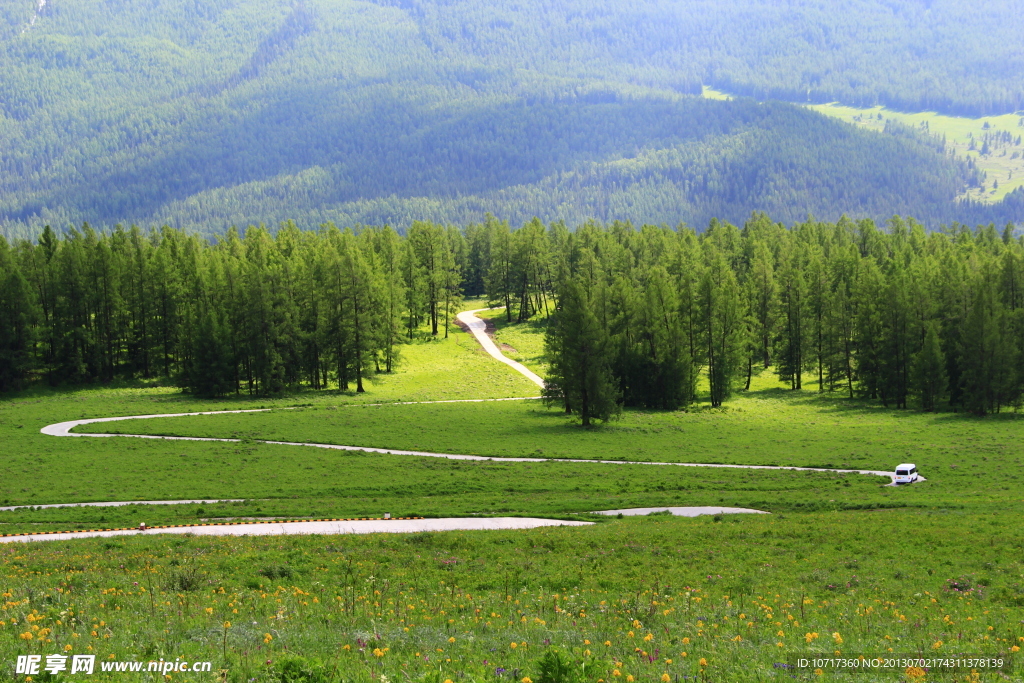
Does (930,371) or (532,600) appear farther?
(930,371)

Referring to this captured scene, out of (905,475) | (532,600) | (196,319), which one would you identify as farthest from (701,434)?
(196,319)

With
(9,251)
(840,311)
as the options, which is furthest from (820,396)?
(9,251)

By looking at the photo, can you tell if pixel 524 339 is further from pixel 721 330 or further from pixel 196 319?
pixel 196 319

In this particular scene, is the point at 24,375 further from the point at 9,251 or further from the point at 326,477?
the point at 326,477

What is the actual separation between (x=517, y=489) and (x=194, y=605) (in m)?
28.1

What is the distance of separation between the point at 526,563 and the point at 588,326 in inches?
1866

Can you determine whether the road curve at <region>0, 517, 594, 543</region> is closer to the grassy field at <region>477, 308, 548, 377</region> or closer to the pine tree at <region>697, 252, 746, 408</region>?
the pine tree at <region>697, 252, 746, 408</region>

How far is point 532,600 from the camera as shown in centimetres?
1944

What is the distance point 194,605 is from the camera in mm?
18328

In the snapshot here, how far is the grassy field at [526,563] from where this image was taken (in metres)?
14.2

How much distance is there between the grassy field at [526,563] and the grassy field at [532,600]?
0.09m

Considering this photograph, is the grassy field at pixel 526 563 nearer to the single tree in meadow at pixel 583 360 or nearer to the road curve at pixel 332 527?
the road curve at pixel 332 527

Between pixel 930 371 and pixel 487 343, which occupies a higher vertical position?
pixel 487 343

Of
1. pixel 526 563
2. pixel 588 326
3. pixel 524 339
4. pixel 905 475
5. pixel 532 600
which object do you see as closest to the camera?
pixel 532 600
